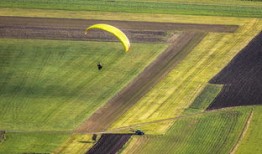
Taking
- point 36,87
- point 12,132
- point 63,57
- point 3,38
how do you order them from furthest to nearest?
point 3,38 < point 63,57 < point 36,87 < point 12,132

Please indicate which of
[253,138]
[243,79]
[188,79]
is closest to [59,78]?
[188,79]

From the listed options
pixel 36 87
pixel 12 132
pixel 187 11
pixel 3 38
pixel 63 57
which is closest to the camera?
pixel 12 132

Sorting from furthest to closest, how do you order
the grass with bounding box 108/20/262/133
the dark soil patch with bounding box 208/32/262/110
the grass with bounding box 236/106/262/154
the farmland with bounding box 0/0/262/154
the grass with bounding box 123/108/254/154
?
1. the dark soil patch with bounding box 208/32/262/110
2. the grass with bounding box 108/20/262/133
3. the farmland with bounding box 0/0/262/154
4. the grass with bounding box 123/108/254/154
5. the grass with bounding box 236/106/262/154

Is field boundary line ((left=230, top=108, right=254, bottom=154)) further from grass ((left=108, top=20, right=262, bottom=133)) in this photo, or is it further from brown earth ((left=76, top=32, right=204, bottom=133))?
brown earth ((left=76, top=32, right=204, bottom=133))

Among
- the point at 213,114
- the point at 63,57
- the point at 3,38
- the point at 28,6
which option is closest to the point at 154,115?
the point at 213,114

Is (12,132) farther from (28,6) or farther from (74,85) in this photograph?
(28,6)

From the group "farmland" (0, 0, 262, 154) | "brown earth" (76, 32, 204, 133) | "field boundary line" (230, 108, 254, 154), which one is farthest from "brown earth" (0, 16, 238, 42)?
"field boundary line" (230, 108, 254, 154)
